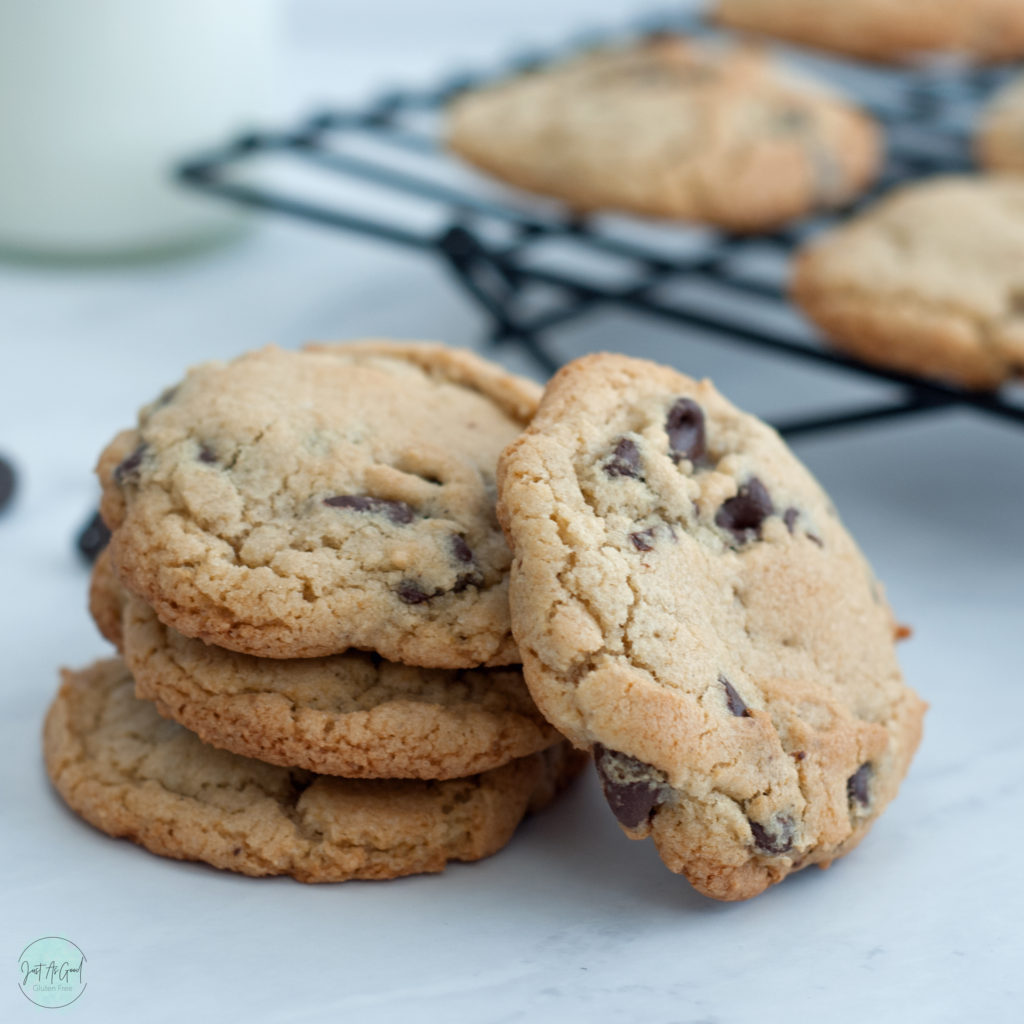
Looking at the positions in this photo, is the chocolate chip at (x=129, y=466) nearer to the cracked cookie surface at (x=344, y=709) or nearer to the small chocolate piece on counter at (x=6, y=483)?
the cracked cookie surface at (x=344, y=709)

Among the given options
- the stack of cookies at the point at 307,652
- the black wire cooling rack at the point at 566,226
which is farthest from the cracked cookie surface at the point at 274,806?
the black wire cooling rack at the point at 566,226

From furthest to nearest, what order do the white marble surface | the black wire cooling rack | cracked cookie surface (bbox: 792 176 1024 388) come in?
the black wire cooling rack → cracked cookie surface (bbox: 792 176 1024 388) → the white marble surface

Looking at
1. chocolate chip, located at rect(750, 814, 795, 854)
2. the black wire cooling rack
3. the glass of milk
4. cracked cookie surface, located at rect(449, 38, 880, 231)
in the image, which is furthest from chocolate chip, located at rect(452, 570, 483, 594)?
the glass of milk

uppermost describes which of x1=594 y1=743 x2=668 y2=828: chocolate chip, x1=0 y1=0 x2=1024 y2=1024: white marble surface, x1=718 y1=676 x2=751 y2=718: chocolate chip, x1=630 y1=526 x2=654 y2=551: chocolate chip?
x1=630 y1=526 x2=654 y2=551: chocolate chip

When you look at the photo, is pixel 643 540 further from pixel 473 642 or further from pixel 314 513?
pixel 314 513

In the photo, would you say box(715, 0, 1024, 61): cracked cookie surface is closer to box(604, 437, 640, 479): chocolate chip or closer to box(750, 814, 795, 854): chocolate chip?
box(604, 437, 640, 479): chocolate chip

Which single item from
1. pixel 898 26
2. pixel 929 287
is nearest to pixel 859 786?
pixel 929 287
